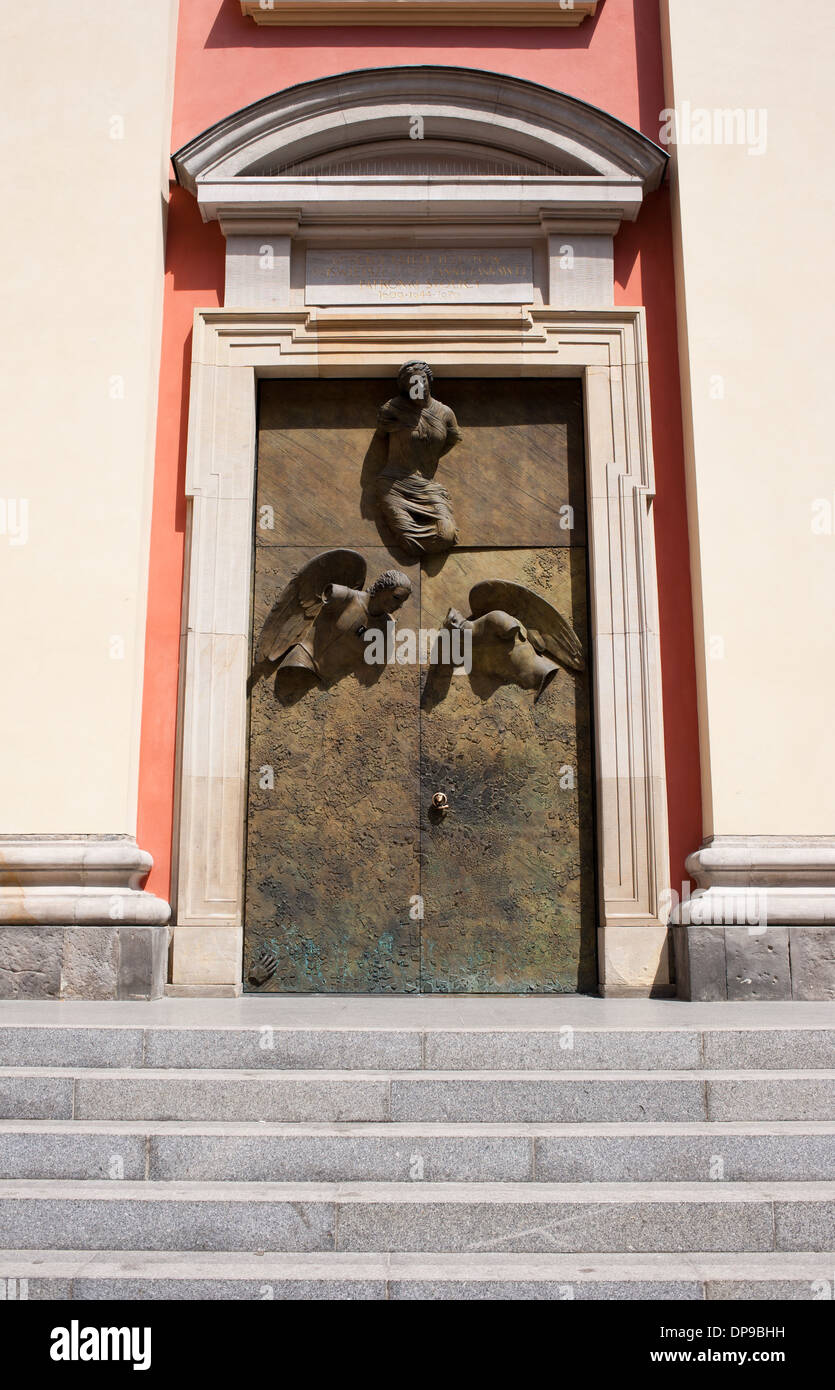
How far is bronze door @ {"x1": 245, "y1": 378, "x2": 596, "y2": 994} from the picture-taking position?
7.72 metres

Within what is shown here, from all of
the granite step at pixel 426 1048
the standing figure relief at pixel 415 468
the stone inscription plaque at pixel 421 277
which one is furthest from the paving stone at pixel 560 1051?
the stone inscription plaque at pixel 421 277

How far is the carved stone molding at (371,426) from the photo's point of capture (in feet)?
24.6

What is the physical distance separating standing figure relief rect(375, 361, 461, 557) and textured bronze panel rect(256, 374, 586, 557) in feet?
0.41

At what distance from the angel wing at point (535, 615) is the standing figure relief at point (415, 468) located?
43cm

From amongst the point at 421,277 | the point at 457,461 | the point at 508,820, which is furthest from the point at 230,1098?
the point at 421,277

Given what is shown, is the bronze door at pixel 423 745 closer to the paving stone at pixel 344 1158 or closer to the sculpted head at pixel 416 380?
the sculpted head at pixel 416 380

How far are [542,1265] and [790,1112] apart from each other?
4.69 feet

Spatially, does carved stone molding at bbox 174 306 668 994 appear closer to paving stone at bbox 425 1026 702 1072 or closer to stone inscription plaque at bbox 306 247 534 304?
stone inscription plaque at bbox 306 247 534 304

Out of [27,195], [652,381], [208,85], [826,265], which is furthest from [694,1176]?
[208,85]

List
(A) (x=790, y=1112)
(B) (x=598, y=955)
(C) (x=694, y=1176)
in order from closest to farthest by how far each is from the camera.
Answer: (C) (x=694, y=1176) → (A) (x=790, y=1112) → (B) (x=598, y=955)

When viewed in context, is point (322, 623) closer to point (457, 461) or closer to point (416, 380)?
point (457, 461)

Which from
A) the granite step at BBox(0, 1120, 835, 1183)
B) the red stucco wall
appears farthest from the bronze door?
the granite step at BBox(0, 1120, 835, 1183)

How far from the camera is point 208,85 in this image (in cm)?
874
